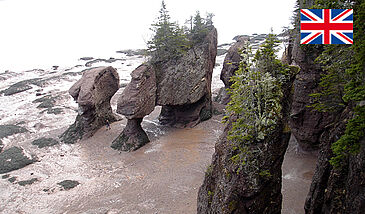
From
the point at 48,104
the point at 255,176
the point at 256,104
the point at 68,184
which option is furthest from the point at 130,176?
the point at 48,104

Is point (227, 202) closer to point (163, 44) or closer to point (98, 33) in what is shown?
point (163, 44)

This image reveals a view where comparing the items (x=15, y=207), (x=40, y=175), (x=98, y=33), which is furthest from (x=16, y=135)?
(x=98, y=33)

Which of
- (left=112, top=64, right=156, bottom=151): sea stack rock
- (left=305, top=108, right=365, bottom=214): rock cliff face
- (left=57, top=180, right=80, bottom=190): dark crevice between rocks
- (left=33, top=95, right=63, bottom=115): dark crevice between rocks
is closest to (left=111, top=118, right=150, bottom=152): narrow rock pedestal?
(left=112, top=64, right=156, bottom=151): sea stack rock

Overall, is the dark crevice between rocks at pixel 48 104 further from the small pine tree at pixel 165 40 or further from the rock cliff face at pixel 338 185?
the rock cliff face at pixel 338 185

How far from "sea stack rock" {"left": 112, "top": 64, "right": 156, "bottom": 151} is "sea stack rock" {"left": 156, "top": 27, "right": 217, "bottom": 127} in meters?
1.22

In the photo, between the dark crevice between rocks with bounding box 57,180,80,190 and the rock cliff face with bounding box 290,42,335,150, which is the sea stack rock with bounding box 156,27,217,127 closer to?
the dark crevice between rocks with bounding box 57,180,80,190

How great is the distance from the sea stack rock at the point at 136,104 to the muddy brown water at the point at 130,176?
3.11ft

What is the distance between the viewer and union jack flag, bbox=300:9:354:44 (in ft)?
27.1

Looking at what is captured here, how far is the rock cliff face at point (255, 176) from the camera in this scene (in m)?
8.34

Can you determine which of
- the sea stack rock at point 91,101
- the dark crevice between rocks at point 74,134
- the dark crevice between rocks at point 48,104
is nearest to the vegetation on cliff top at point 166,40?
the sea stack rock at point 91,101

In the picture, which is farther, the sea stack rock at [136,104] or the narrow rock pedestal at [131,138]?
the narrow rock pedestal at [131,138]

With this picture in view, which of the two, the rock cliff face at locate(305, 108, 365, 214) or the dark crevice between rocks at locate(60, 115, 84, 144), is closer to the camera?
the rock cliff face at locate(305, 108, 365, 214)

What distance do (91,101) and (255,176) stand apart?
20.5 meters

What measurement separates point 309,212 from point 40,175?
19.3 meters
